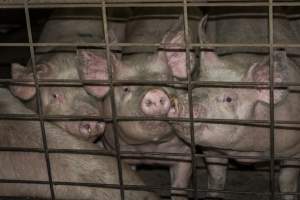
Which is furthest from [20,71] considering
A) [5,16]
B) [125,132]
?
[5,16]

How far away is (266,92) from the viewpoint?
3010mm

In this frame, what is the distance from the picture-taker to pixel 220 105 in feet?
10.00

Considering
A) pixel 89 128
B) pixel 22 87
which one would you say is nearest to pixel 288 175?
pixel 89 128

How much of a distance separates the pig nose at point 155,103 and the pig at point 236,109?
0.04m

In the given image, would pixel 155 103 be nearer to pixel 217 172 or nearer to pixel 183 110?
pixel 183 110

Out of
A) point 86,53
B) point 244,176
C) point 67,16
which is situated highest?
point 67,16

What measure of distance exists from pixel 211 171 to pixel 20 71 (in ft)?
4.56

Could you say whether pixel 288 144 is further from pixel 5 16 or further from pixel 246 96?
pixel 5 16

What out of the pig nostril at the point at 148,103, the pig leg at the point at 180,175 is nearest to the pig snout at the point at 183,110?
the pig nostril at the point at 148,103

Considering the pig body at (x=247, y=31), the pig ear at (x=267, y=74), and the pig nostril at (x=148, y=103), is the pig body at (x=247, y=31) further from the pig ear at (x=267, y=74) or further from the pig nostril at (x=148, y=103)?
the pig nostril at (x=148, y=103)

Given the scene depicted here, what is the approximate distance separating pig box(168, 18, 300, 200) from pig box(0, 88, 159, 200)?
1.54 ft

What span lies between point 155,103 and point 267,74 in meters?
0.62

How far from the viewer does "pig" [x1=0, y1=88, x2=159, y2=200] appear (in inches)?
106

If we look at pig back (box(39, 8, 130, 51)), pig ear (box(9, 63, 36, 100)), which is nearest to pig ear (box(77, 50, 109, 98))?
pig ear (box(9, 63, 36, 100))
